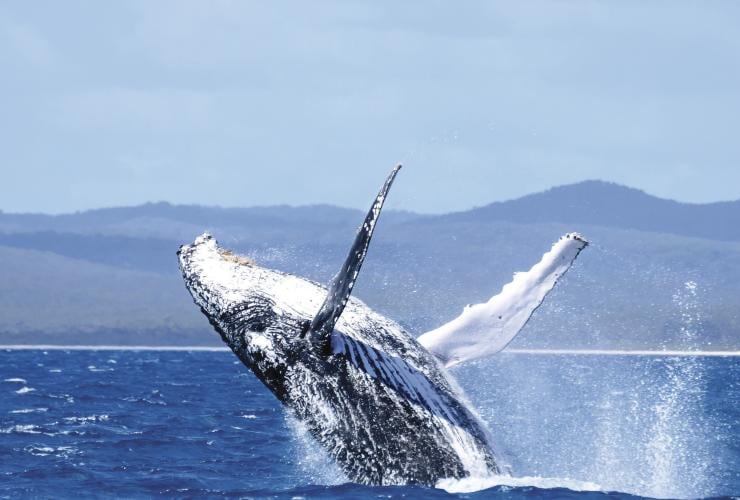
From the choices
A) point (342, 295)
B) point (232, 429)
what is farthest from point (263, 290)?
point (232, 429)

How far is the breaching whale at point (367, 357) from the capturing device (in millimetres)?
7895

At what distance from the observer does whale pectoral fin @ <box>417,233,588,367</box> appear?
8.54 m

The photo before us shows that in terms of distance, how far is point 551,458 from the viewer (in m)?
Result: 13.9

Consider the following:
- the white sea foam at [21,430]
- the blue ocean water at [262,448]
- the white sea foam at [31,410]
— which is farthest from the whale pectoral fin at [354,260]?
the white sea foam at [31,410]

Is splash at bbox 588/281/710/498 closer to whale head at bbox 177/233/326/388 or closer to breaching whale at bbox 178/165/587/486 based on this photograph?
breaching whale at bbox 178/165/587/486

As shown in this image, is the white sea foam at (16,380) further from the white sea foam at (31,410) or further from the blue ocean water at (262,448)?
the white sea foam at (31,410)

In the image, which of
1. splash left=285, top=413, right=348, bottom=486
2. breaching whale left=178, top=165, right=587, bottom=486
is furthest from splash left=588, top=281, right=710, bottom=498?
splash left=285, top=413, right=348, bottom=486

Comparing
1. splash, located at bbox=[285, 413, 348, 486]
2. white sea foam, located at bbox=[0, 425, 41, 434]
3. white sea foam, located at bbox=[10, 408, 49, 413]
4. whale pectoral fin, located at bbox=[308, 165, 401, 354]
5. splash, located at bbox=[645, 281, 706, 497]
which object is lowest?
splash, located at bbox=[645, 281, 706, 497]

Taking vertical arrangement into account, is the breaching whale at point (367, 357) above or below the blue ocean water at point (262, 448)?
above

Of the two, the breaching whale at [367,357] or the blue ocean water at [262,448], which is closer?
the breaching whale at [367,357]

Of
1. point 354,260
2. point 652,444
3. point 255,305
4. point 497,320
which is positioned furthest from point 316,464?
point 652,444

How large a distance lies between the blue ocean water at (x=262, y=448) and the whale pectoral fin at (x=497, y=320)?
1.01 m

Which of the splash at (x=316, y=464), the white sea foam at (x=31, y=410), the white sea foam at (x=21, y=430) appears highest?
the splash at (x=316, y=464)

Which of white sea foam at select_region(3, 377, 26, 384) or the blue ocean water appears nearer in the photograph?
the blue ocean water
